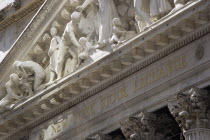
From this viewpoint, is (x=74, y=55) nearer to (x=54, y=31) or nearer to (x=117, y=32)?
(x=54, y=31)

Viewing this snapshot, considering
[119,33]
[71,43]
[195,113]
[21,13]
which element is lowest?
[195,113]

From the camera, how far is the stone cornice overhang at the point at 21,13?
30.0 meters

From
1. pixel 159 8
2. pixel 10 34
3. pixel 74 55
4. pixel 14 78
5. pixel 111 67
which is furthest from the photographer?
pixel 10 34

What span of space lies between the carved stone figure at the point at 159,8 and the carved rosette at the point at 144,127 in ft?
6.89

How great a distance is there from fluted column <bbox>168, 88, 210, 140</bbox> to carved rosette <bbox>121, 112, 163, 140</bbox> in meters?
1.10

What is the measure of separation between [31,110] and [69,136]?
1.31 m

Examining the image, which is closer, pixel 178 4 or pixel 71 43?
pixel 178 4

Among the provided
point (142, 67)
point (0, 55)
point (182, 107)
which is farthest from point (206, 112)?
point (0, 55)

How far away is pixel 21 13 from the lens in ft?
101

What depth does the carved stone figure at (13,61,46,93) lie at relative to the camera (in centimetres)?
2783

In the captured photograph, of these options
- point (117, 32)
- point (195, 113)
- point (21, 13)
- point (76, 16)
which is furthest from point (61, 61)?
point (195, 113)

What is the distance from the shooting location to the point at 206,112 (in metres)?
23.2

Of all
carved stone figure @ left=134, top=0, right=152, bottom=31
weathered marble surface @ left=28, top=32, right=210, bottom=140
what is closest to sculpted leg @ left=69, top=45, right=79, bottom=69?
weathered marble surface @ left=28, top=32, right=210, bottom=140

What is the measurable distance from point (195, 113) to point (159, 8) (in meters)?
2.68
